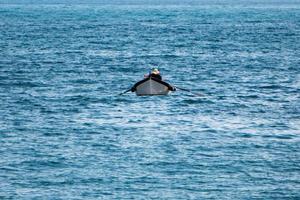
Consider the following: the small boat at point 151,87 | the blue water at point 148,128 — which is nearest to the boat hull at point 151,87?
the small boat at point 151,87

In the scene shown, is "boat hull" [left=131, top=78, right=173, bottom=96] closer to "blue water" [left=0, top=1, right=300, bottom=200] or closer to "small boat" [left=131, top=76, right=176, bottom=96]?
"small boat" [left=131, top=76, right=176, bottom=96]

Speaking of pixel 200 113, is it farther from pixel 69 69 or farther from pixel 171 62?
pixel 171 62

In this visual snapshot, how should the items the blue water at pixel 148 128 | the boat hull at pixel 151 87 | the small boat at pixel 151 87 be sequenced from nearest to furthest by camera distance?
the blue water at pixel 148 128 < the small boat at pixel 151 87 < the boat hull at pixel 151 87

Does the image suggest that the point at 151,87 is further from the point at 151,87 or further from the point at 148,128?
the point at 148,128

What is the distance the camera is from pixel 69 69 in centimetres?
10819

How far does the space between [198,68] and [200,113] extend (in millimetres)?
32640

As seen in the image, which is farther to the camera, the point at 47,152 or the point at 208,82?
the point at 208,82

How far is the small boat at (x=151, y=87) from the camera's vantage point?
7506 cm

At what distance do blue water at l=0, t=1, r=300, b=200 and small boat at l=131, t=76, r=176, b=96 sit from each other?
6.52 feet

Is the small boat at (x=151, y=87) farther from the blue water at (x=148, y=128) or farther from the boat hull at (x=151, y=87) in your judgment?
the blue water at (x=148, y=128)

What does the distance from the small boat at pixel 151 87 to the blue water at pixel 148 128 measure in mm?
1987

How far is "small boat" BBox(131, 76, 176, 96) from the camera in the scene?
246 ft

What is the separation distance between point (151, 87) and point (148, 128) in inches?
205

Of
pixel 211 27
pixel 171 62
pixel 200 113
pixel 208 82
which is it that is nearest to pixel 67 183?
pixel 200 113
